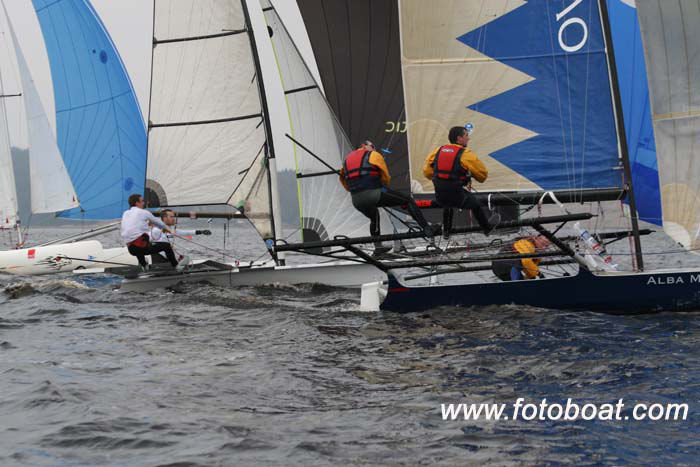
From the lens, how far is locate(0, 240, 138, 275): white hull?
2025 cm

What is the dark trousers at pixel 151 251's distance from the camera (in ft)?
49.2

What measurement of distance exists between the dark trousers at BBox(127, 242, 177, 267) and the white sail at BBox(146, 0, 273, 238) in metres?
2.02

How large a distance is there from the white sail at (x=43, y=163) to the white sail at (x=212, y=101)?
A: 819 cm

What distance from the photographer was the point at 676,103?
9734mm

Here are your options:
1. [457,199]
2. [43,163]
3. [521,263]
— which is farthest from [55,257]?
[457,199]

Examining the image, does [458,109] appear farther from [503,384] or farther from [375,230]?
[503,384]

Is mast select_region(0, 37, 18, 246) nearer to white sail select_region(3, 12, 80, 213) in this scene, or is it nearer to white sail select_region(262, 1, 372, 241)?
white sail select_region(3, 12, 80, 213)

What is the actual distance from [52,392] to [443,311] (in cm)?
474

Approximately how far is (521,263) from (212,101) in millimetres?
8575

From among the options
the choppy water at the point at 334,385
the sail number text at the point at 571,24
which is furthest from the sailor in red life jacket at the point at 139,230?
the sail number text at the point at 571,24

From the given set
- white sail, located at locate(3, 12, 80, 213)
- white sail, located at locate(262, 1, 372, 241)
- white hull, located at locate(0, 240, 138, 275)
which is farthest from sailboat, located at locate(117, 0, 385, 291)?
white sail, located at locate(3, 12, 80, 213)

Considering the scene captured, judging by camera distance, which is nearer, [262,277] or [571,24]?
[571,24]

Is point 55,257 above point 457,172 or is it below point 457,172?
below

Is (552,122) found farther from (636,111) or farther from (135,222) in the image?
(135,222)
